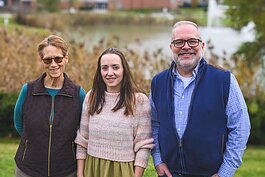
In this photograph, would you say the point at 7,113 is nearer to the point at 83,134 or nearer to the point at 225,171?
the point at 83,134

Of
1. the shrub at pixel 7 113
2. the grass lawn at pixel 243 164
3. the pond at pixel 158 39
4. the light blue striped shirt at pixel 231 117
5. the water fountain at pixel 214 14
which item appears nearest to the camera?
the light blue striped shirt at pixel 231 117

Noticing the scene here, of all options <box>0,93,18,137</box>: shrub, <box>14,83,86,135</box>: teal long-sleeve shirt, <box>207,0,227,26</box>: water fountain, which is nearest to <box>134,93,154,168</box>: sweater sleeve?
<box>14,83,86,135</box>: teal long-sleeve shirt

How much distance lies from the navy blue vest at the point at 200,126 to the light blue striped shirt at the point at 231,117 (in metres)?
0.03

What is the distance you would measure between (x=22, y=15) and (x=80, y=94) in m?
36.5

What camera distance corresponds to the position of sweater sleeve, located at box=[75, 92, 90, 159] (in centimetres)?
336

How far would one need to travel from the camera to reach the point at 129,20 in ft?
155

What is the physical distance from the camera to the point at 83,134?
11.1 feet

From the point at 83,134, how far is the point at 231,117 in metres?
1.00

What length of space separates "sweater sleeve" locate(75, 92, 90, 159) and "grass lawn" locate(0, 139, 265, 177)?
72.0 inches

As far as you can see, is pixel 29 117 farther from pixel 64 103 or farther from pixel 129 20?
pixel 129 20

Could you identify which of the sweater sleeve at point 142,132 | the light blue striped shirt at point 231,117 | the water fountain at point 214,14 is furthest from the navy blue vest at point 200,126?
the water fountain at point 214,14

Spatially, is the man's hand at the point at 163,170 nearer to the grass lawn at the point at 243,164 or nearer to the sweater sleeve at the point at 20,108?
the sweater sleeve at the point at 20,108

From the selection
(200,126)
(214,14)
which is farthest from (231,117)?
(214,14)

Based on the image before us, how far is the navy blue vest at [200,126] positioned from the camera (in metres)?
3.02
